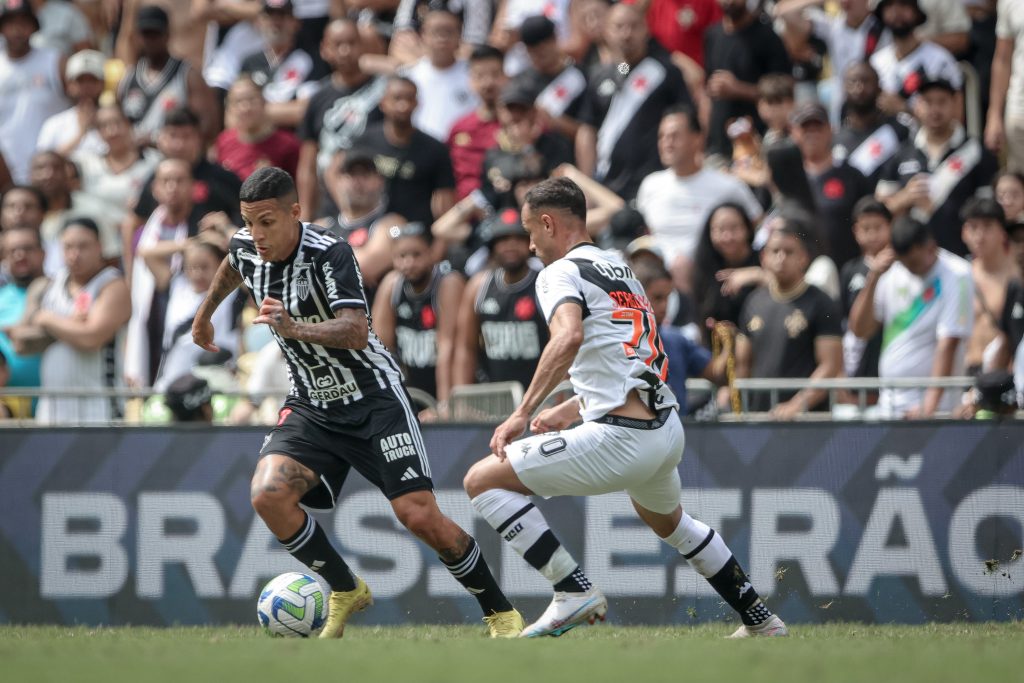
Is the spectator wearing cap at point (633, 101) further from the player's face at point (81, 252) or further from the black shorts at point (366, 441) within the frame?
the black shorts at point (366, 441)

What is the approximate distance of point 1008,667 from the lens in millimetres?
6117

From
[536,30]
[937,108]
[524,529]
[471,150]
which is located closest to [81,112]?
[471,150]

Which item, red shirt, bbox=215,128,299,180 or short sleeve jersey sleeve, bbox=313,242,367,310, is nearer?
short sleeve jersey sleeve, bbox=313,242,367,310

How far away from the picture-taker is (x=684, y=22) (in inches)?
603

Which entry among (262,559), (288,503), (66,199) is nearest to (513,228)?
(262,559)

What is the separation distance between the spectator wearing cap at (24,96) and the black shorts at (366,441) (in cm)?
955

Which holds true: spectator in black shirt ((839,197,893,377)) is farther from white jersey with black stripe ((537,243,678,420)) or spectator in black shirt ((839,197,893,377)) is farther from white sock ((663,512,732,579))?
white jersey with black stripe ((537,243,678,420))

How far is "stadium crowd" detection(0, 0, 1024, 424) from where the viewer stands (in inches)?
452

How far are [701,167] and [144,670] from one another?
8224 mm

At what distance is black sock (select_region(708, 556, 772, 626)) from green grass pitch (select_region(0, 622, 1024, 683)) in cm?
23

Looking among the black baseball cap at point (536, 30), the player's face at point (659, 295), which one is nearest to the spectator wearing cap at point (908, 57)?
the black baseball cap at point (536, 30)

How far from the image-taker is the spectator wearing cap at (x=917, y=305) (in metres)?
11.2

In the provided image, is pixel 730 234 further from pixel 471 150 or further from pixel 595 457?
pixel 595 457

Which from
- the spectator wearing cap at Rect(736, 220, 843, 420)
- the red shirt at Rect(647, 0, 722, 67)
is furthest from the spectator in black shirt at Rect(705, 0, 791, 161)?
the spectator wearing cap at Rect(736, 220, 843, 420)
